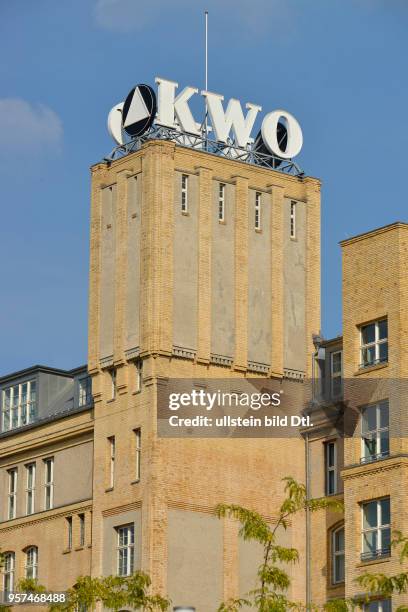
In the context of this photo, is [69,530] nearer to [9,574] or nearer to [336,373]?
[9,574]

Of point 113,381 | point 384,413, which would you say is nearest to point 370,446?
point 384,413

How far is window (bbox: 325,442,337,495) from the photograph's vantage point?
8362 cm

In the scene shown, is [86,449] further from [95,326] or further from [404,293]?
[404,293]

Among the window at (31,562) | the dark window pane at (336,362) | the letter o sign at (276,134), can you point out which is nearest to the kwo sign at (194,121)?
the letter o sign at (276,134)

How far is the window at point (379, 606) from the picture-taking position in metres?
74.6

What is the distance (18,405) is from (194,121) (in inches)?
739

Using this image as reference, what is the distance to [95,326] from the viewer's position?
88438 mm

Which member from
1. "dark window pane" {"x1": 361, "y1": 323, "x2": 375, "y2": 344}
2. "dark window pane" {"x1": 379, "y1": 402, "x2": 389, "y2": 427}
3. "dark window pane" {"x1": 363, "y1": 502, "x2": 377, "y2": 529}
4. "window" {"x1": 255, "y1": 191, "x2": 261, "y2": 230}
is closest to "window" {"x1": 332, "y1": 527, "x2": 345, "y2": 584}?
"dark window pane" {"x1": 363, "y1": 502, "x2": 377, "y2": 529}

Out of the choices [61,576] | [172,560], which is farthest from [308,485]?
[61,576]

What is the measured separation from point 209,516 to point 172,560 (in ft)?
9.82

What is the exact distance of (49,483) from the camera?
302ft

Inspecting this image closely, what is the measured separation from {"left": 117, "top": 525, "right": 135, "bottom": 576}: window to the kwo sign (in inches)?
759

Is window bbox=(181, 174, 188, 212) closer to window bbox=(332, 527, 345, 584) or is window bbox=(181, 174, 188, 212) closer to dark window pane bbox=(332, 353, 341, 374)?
dark window pane bbox=(332, 353, 341, 374)

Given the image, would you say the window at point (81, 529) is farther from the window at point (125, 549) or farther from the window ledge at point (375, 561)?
the window ledge at point (375, 561)
